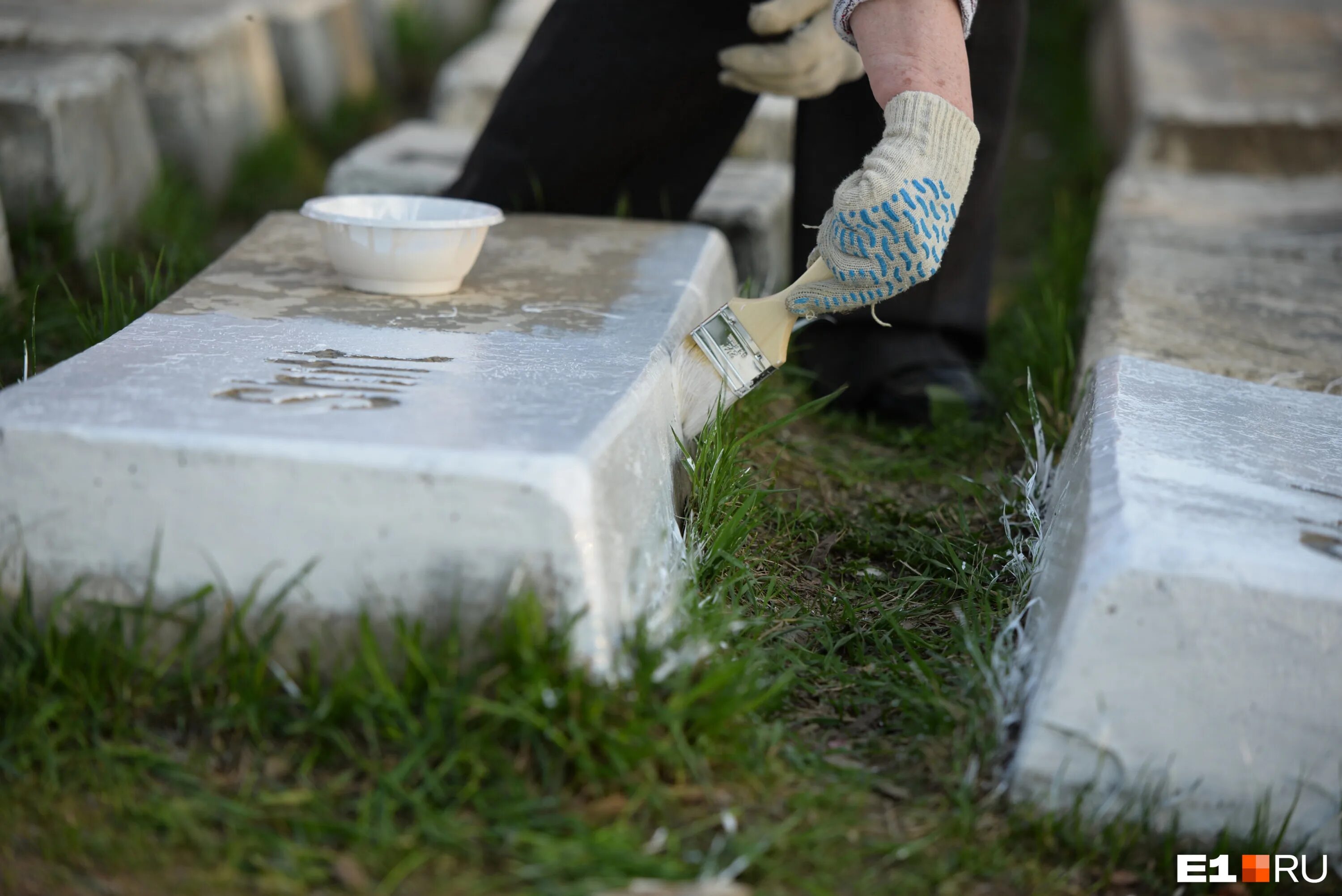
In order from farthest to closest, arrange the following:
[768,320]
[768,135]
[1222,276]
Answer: [768,135]
[1222,276]
[768,320]

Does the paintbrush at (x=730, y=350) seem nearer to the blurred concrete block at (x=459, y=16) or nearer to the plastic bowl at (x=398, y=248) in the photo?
the plastic bowl at (x=398, y=248)

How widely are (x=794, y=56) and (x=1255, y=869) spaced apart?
1235mm

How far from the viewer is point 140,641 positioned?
3.58 ft

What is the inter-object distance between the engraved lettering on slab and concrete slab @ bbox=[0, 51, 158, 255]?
1.15 meters

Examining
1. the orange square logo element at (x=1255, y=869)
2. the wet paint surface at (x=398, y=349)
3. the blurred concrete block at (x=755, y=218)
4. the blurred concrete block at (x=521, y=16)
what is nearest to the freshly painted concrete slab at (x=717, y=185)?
the blurred concrete block at (x=755, y=218)

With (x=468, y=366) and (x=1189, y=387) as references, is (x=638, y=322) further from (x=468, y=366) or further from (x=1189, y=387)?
(x=1189, y=387)

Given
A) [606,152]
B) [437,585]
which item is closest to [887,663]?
[437,585]

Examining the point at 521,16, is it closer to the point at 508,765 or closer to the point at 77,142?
the point at 77,142

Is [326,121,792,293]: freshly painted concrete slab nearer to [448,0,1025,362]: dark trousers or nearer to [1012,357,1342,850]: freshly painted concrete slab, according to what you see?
[448,0,1025,362]: dark trousers

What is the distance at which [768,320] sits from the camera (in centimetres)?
152

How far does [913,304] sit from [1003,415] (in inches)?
9.0

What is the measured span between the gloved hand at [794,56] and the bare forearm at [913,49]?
45cm

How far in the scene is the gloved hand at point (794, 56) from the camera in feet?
6.13

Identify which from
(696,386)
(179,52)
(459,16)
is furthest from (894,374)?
(459,16)
